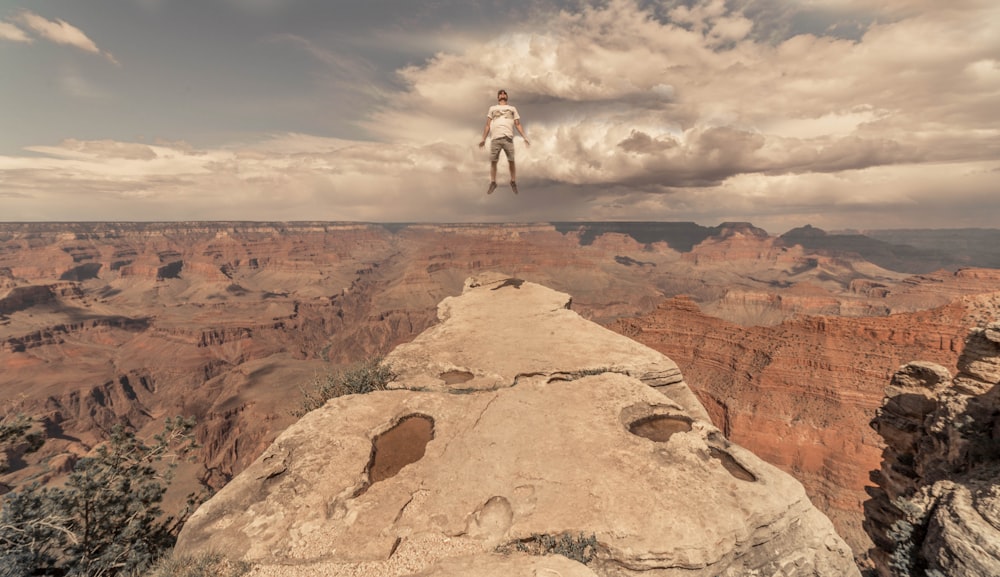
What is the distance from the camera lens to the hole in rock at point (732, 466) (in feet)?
27.2

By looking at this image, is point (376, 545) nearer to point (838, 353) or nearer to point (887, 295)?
point (838, 353)

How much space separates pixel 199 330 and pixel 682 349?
5545 inches

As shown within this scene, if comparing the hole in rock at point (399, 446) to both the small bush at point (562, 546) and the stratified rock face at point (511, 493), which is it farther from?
the small bush at point (562, 546)

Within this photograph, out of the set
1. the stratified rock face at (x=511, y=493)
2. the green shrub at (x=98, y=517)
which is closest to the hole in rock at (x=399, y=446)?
the stratified rock face at (x=511, y=493)

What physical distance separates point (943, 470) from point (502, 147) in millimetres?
16305

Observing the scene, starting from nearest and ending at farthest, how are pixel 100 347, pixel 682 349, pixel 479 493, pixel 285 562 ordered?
pixel 285 562, pixel 479 493, pixel 682 349, pixel 100 347

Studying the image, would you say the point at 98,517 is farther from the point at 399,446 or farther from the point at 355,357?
the point at 355,357

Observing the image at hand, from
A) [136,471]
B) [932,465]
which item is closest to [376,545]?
[136,471]

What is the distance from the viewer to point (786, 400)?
4444 cm

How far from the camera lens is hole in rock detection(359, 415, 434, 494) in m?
8.41

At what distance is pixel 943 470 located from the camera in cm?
1062


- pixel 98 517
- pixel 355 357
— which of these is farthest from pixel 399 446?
pixel 355 357

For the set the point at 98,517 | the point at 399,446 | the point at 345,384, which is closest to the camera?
the point at 98,517

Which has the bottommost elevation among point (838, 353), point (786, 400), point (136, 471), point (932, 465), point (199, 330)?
point (199, 330)
